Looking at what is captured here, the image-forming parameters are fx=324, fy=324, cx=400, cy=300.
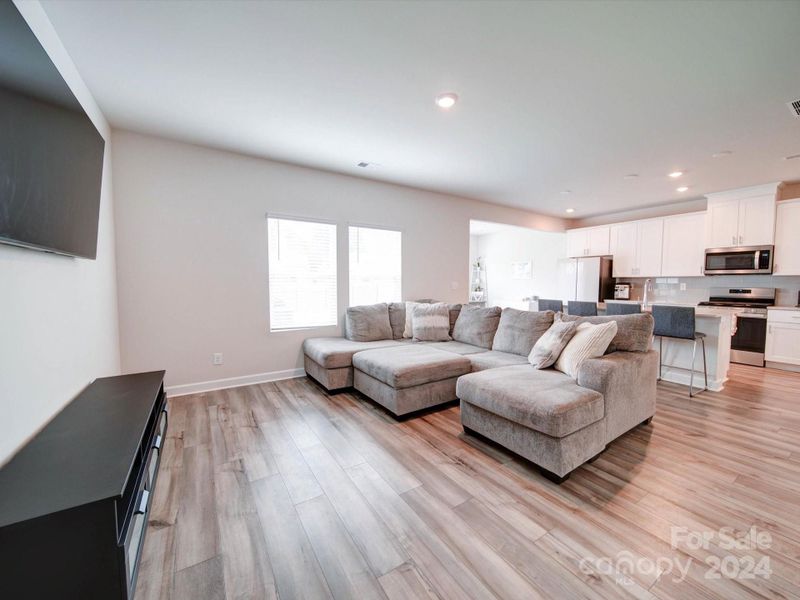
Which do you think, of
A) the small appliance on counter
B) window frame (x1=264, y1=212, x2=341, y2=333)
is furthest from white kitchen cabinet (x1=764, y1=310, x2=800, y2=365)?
window frame (x1=264, y1=212, x2=341, y2=333)

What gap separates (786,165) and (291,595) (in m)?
6.19

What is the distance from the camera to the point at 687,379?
12.5 feet

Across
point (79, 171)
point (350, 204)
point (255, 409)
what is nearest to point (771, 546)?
point (255, 409)

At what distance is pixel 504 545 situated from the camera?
58.8 inches

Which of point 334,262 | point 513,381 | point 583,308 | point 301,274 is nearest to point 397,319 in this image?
point 334,262

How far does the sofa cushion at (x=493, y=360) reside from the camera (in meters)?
2.99

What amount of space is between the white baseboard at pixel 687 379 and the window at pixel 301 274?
4210 mm

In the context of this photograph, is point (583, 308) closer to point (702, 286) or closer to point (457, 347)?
point (457, 347)

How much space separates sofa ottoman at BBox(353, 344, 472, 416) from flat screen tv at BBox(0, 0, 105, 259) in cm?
224

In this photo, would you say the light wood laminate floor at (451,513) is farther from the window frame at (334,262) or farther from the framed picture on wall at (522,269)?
the framed picture on wall at (522,269)

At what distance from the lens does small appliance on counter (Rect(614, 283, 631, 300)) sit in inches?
244

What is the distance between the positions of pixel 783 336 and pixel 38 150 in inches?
297

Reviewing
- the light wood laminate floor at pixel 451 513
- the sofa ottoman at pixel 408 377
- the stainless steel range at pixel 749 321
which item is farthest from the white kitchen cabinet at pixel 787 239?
the sofa ottoman at pixel 408 377

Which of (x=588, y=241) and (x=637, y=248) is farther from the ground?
(x=588, y=241)
